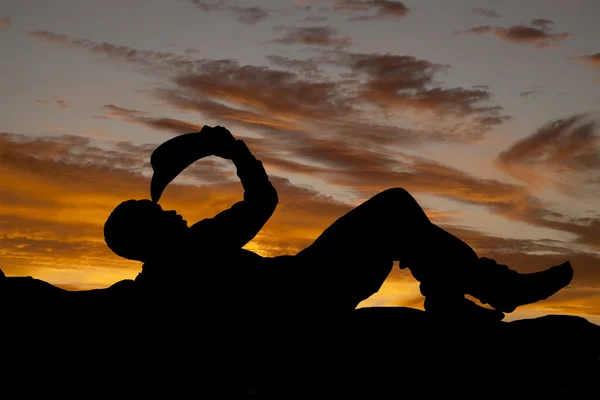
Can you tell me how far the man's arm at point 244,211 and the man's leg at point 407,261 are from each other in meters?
0.64

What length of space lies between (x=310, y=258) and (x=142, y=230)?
174cm

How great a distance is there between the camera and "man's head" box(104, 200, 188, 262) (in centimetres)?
811

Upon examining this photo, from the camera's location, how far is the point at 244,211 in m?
8.45

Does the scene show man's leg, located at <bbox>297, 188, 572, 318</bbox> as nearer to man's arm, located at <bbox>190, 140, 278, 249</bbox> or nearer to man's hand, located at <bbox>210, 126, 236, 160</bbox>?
man's arm, located at <bbox>190, 140, 278, 249</bbox>

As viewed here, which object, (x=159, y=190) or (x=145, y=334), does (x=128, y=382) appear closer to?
(x=145, y=334)

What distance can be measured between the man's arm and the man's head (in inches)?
11.2

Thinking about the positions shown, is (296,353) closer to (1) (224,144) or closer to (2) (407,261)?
(2) (407,261)

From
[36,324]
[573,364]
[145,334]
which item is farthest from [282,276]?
[573,364]

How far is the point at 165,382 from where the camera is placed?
25.7 ft

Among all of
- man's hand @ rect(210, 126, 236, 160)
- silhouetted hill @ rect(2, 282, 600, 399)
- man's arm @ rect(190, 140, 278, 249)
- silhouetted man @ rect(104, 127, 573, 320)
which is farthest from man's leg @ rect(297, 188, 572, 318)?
man's hand @ rect(210, 126, 236, 160)

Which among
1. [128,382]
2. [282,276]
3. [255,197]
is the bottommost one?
[128,382]

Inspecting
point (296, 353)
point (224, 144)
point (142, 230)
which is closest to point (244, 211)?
point (224, 144)

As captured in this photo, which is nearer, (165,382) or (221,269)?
(165,382)

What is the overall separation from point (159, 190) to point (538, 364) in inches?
162
